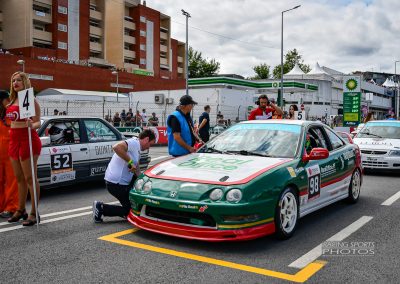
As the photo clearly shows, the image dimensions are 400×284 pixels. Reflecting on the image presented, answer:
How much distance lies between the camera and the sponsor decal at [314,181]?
5.57 m

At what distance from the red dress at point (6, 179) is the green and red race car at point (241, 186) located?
188cm

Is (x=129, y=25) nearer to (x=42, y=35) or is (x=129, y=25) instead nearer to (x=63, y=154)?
(x=42, y=35)

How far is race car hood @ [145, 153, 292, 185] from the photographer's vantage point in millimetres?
4727

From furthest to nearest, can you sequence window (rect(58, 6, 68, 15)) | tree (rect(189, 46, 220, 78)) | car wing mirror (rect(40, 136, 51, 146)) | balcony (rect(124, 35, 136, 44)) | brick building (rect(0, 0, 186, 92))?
tree (rect(189, 46, 220, 78)) → balcony (rect(124, 35, 136, 44)) → window (rect(58, 6, 68, 15)) → brick building (rect(0, 0, 186, 92)) → car wing mirror (rect(40, 136, 51, 146))

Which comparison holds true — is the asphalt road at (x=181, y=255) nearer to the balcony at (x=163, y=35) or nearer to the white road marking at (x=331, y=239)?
the white road marking at (x=331, y=239)

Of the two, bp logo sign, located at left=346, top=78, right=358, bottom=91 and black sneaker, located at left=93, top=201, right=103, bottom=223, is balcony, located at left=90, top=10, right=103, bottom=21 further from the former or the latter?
black sneaker, located at left=93, top=201, right=103, bottom=223

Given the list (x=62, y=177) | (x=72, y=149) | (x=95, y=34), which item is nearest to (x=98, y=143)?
(x=72, y=149)

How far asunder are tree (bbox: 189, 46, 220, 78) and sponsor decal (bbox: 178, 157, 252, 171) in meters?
90.2

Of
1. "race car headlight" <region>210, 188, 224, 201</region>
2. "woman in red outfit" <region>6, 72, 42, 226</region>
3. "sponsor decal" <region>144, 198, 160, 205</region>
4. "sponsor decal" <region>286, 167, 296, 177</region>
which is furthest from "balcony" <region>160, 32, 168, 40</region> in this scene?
"race car headlight" <region>210, 188, 224, 201</region>

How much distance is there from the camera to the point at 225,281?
148 inches

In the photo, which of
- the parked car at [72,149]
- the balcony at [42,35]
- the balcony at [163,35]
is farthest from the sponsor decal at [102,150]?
the balcony at [163,35]

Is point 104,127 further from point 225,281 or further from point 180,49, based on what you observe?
point 180,49

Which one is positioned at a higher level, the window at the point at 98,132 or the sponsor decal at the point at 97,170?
the window at the point at 98,132

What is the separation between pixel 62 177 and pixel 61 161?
275mm
